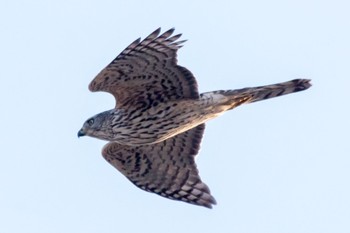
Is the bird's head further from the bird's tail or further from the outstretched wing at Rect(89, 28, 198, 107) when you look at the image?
the bird's tail

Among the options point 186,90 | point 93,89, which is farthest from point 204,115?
point 93,89

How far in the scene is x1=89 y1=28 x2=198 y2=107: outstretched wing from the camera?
56.6ft

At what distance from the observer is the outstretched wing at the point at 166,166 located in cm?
1880

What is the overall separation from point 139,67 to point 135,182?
250 centimetres

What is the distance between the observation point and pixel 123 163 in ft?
62.1

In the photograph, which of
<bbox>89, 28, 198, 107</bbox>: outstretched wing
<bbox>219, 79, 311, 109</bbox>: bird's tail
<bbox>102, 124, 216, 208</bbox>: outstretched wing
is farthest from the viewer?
<bbox>102, 124, 216, 208</bbox>: outstretched wing

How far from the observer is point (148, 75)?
1748 centimetres

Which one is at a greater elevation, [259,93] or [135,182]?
[259,93]

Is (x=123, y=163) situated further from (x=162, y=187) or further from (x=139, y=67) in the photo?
(x=139, y=67)

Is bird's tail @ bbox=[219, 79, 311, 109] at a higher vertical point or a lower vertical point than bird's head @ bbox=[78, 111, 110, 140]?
higher

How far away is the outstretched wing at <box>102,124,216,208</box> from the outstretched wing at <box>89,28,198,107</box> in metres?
1.37

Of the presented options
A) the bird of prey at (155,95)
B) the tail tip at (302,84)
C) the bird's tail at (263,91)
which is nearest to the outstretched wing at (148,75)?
the bird of prey at (155,95)

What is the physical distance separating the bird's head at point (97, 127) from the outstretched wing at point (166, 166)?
743mm

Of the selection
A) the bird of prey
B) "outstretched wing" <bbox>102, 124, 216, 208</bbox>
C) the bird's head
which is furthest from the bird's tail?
the bird's head
